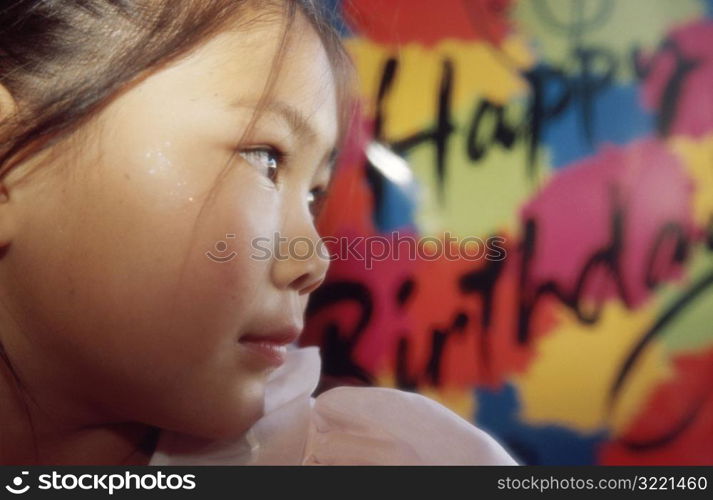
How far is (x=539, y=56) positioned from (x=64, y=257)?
1.36 ft

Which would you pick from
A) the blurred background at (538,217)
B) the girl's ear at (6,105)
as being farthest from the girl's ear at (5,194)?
the blurred background at (538,217)

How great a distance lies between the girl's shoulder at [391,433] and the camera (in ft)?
1.79

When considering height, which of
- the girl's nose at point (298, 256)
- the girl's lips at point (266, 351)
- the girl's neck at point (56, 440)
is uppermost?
the girl's nose at point (298, 256)

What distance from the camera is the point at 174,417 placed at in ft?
1.76

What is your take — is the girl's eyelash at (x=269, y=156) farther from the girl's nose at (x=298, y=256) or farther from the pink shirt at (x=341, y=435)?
the pink shirt at (x=341, y=435)

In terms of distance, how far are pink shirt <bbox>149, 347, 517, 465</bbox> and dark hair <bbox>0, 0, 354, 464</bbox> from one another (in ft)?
0.83

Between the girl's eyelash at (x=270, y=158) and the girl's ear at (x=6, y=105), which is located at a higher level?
the girl's ear at (x=6, y=105)

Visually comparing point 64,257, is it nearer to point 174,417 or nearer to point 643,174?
point 174,417

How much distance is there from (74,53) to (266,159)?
149 mm

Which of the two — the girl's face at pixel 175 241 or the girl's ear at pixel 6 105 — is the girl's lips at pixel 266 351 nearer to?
the girl's face at pixel 175 241

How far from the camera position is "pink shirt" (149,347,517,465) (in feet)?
1.80

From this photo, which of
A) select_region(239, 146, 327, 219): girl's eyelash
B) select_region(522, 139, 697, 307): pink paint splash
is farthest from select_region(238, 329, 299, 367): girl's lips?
select_region(522, 139, 697, 307): pink paint splash

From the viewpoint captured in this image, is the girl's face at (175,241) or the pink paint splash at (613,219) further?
the pink paint splash at (613,219)

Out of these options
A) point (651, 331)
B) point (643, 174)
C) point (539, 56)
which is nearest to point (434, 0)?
point (539, 56)
